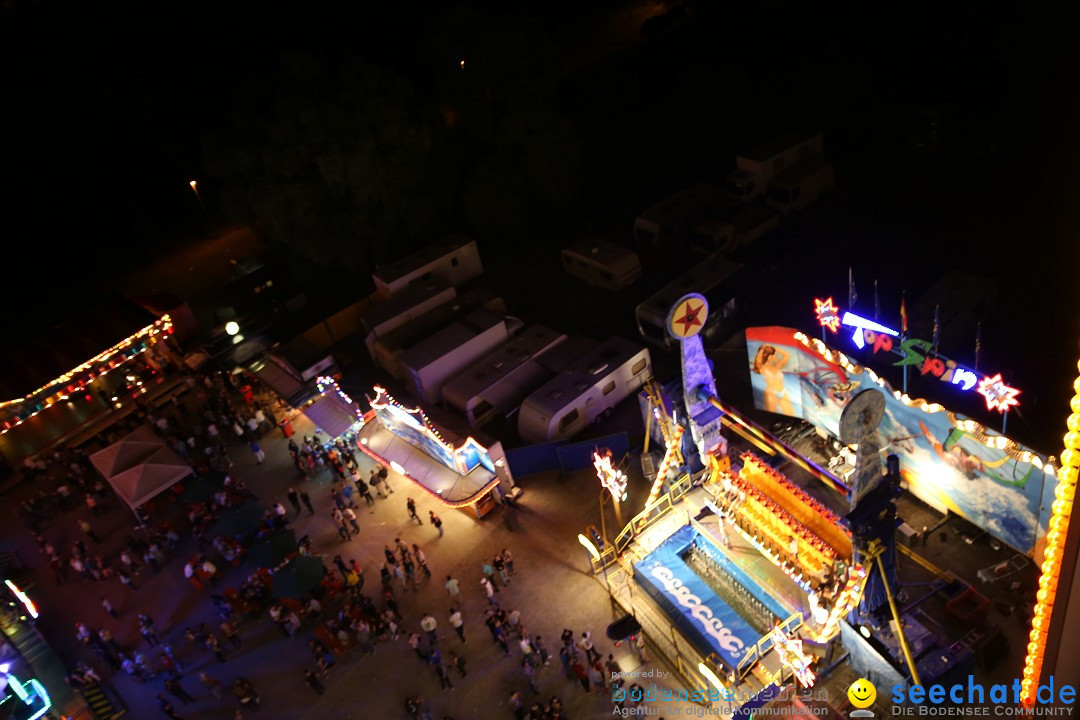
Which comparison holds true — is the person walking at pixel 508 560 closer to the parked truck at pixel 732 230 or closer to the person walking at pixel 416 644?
the person walking at pixel 416 644

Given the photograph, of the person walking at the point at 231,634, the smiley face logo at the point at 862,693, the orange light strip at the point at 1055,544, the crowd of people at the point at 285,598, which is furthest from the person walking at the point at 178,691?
the orange light strip at the point at 1055,544

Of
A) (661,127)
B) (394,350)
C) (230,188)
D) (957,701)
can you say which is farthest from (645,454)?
(661,127)

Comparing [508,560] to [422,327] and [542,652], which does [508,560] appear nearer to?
[542,652]

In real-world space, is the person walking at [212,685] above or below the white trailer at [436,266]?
below

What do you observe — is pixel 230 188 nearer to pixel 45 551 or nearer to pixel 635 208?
pixel 45 551

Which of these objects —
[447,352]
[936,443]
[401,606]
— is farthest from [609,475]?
[447,352]

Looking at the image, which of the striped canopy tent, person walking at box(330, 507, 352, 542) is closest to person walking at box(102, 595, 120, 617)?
the striped canopy tent
